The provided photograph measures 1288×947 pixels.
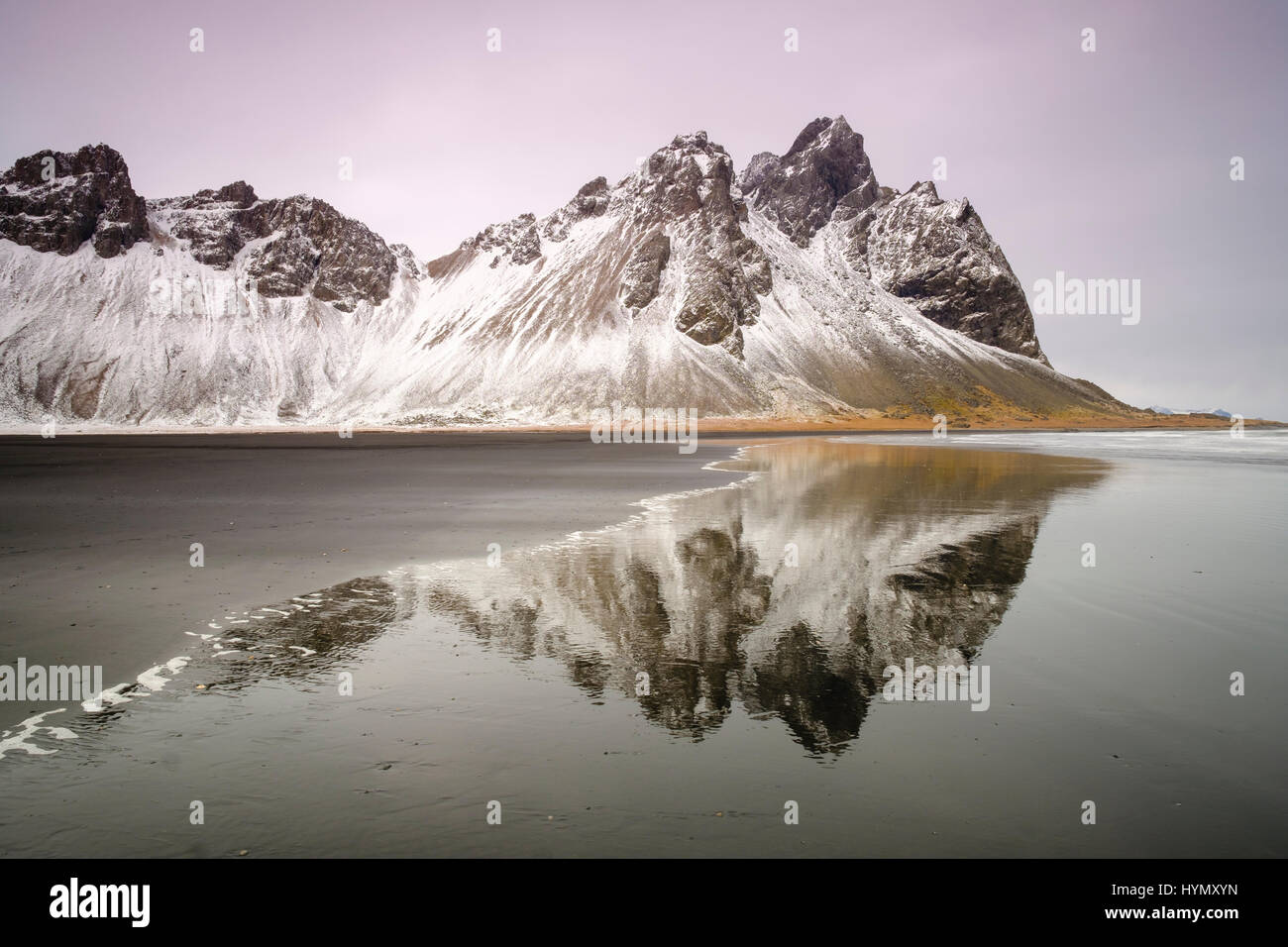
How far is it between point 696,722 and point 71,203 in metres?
234

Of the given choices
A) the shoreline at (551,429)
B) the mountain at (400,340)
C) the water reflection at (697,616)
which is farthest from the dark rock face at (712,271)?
the water reflection at (697,616)

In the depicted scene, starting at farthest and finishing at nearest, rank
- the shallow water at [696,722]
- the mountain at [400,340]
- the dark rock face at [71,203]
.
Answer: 1. the dark rock face at [71,203]
2. the mountain at [400,340]
3. the shallow water at [696,722]

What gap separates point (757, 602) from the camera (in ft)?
41.5

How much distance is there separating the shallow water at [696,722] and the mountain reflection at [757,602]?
7 centimetres

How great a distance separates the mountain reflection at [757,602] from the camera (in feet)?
28.7

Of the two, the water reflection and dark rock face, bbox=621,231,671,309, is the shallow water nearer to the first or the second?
the water reflection

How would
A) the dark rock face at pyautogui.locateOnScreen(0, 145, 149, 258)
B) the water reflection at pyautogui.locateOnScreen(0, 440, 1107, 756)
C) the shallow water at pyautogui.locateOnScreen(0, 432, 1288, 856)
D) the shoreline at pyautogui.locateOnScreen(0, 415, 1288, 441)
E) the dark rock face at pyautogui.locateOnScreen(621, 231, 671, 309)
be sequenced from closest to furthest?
the shallow water at pyautogui.locateOnScreen(0, 432, 1288, 856)
the water reflection at pyautogui.locateOnScreen(0, 440, 1107, 756)
the shoreline at pyautogui.locateOnScreen(0, 415, 1288, 441)
the dark rock face at pyautogui.locateOnScreen(621, 231, 671, 309)
the dark rock face at pyautogui.locateOnScreen(0, 145, 149, 258)

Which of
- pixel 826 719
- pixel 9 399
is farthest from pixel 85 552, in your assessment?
pixel 9 399

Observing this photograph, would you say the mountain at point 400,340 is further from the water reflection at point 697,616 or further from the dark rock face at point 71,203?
the water reflection at point 697,616

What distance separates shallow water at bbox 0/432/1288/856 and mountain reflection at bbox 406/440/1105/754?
0.07 metres

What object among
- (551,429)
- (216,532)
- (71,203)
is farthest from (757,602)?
(71,203)

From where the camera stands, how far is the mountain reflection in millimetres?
8758

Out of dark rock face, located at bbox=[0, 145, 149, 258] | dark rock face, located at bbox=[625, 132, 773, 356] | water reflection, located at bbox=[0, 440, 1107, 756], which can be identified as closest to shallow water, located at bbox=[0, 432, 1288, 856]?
water reflection, located at bbox=[0, 440, 1107, 756]

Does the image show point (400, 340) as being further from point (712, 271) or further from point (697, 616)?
point (697, 616)
